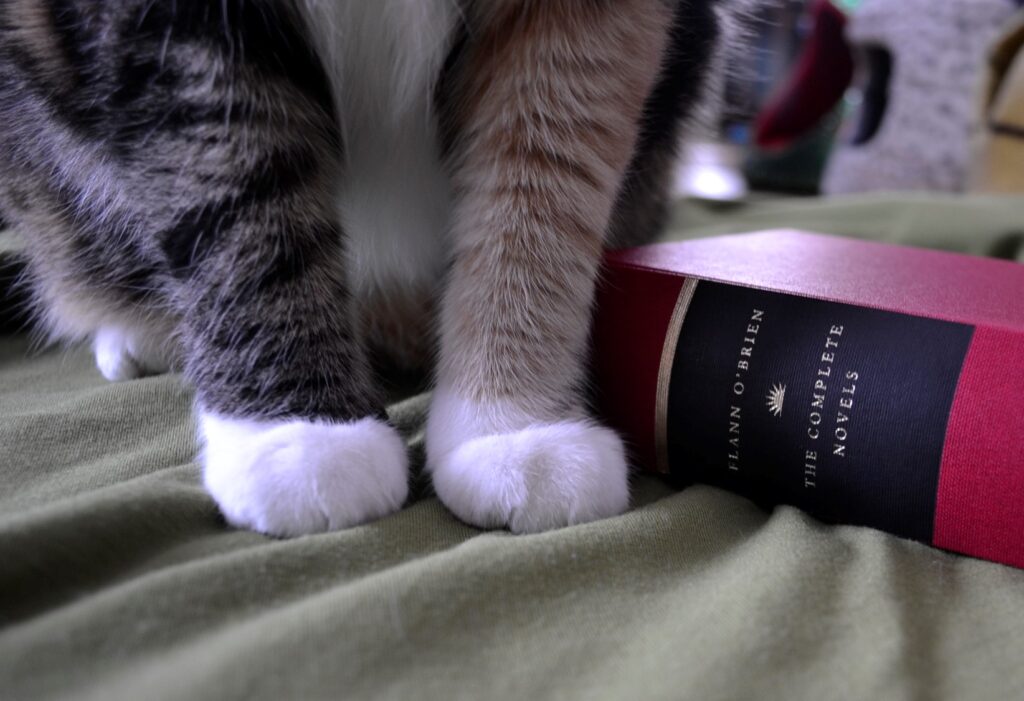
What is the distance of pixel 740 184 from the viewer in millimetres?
2494

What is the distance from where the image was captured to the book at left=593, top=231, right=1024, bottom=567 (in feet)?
1.72

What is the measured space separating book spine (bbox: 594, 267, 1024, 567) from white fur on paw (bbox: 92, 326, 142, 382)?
46 centimetres

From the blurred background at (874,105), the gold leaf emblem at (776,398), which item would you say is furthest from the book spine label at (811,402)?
the blurred background at (874,105)

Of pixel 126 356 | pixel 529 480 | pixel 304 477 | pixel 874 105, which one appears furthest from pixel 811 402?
pixel 874 105

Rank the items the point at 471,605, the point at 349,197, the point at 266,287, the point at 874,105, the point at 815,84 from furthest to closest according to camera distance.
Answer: the point at 815,84, the point at 874,105, the point at 349,197, the point at 266,287, the point at 471,605

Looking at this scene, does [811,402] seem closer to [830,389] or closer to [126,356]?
[830,389]

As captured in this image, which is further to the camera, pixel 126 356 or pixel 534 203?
pixel 126 356

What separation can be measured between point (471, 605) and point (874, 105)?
1941 mm

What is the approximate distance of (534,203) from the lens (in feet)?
2.07

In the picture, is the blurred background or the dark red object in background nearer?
the blurred background

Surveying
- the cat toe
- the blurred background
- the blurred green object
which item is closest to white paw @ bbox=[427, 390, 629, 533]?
the cat toe

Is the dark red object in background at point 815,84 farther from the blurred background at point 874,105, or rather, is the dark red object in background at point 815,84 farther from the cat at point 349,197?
the cat at point 349,197

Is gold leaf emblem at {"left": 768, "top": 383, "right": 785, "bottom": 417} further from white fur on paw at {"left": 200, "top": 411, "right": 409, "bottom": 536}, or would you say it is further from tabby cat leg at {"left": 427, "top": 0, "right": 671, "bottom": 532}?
white fur on paw at {"left": 200, "top": 411, "right": 409, "bottom": 536}

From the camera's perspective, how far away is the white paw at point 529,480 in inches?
21.2
